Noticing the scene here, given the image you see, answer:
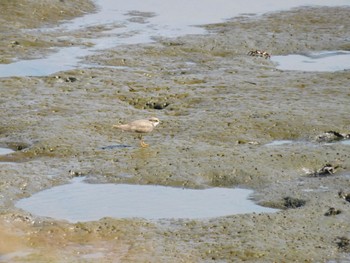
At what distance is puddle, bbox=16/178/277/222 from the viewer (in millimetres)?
11562

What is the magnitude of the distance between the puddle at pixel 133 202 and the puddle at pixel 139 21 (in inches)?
245

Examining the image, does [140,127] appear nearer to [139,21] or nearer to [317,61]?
[317,61]

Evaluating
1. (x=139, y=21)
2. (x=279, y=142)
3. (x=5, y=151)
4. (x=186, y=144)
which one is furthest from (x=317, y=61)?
(x=5, y=151)

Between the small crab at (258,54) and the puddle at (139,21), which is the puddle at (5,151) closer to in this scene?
the puddle at (139,21)

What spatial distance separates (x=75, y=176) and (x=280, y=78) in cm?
658

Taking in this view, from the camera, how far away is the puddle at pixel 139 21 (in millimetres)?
19000

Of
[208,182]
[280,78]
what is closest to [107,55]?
[280,78]

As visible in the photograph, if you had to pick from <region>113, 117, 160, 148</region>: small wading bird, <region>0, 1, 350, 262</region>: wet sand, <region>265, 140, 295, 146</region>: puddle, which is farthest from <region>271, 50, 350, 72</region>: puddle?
<region>113, 117, 160, 148</region>: small wading bird

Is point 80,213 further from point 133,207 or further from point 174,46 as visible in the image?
point 174,46

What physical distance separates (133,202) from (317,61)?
921cm

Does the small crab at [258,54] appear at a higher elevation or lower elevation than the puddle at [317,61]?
higher

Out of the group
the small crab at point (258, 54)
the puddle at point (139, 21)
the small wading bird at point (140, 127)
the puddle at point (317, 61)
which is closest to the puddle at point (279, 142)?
the small wading bird at point (140, 127)

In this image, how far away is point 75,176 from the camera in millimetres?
12836

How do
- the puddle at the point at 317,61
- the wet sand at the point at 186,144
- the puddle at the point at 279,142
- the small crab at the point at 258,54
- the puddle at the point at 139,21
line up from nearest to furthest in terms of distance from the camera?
the wet sand at the point at 186,144 < the puddle at the point at 279,142 < the puddle at the point at 139,21 < the puddle at the point at 317,61 < the small crab at the point at 258,54
